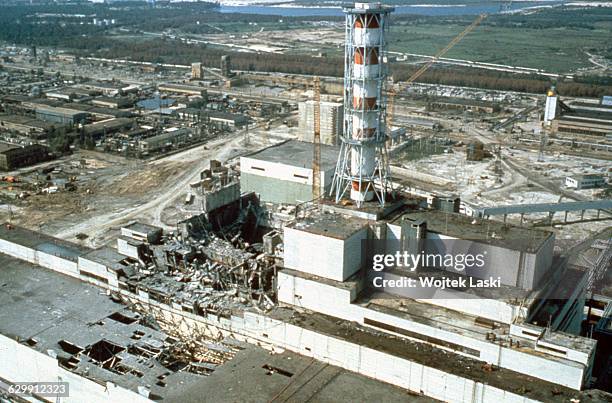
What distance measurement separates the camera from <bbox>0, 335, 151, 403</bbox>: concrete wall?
25500mm

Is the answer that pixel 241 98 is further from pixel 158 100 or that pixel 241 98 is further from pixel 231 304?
pixel 231 304

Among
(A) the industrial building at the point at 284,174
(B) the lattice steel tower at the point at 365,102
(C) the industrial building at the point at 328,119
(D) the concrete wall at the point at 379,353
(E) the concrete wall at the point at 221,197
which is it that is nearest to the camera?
(D) the concrete wall at the point at 379,353

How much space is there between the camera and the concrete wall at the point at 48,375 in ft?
83.7

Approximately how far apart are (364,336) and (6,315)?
19.0 meters

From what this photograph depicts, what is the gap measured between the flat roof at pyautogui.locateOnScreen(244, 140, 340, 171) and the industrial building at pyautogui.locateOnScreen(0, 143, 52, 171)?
29312 mm

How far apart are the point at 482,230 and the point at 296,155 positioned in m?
29.3

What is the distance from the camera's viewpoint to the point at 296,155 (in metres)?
57.7

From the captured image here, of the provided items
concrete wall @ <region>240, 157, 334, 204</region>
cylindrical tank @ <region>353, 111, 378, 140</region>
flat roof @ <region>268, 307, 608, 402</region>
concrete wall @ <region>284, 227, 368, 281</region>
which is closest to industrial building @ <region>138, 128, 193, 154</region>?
concrete wall @ <region>240, 157, 334, 204</region>

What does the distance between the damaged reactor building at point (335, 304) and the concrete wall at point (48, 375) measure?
0.27 feet

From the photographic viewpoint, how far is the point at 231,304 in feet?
100

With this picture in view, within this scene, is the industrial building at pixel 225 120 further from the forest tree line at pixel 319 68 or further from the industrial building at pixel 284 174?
the forest tree line at pixel 319 68

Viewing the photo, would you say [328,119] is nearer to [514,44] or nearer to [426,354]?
[426,354]

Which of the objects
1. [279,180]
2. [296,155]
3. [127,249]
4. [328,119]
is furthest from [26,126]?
[127,249]

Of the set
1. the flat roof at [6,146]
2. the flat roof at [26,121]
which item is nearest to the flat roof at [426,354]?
the flat roof at [6,146]
